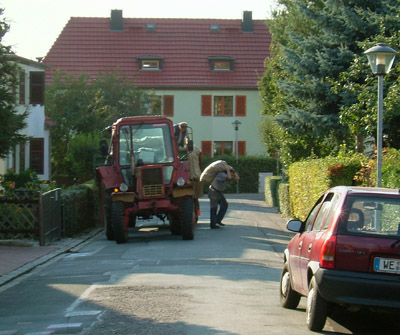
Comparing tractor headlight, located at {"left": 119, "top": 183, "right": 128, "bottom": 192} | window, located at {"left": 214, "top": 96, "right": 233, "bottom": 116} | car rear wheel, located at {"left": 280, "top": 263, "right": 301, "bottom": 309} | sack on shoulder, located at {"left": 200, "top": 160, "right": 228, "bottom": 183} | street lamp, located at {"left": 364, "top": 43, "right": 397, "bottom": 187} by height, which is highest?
window, located at {"left": 214, "top": 96, "right": 233, "bottom": 116}

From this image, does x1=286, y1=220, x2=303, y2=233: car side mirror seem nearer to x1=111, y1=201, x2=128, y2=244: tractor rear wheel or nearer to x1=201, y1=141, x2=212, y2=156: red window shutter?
x1=111, y1=201, x2=128, y2=244: tractor rear wheel

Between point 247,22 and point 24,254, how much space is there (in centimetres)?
4605

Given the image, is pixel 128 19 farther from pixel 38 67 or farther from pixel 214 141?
pixel 38 67

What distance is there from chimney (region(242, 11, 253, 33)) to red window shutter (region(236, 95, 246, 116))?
587 cm

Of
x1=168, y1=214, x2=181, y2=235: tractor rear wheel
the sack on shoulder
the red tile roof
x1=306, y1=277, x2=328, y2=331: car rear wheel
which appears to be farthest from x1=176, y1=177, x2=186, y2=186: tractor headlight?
the red tile roof

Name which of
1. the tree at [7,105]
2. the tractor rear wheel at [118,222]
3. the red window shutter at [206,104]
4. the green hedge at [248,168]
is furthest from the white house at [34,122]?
the red window shutter at [206,104]

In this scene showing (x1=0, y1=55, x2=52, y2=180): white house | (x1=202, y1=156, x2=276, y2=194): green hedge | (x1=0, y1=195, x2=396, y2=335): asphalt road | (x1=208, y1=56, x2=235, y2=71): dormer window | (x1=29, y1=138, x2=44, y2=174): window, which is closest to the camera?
(x1=0, y1=195, x2=396, y2=335): asphalt road

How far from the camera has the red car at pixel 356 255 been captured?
25.1 feet

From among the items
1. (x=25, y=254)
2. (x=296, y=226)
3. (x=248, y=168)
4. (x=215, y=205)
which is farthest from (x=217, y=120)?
(x=296, y=226)

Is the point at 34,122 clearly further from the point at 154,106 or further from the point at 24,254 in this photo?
the point at 24,254

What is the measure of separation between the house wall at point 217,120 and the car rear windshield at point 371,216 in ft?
161

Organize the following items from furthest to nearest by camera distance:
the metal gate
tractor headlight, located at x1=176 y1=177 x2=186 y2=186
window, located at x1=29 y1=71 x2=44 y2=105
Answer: window, located at x1=29 y1=71 x2=44 y2=105
tractor headlight, located at x1=176 y1=177 x2=186 y2=186
the metal gate

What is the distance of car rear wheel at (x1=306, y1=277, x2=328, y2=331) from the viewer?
316 inches

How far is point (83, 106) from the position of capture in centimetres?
4488
